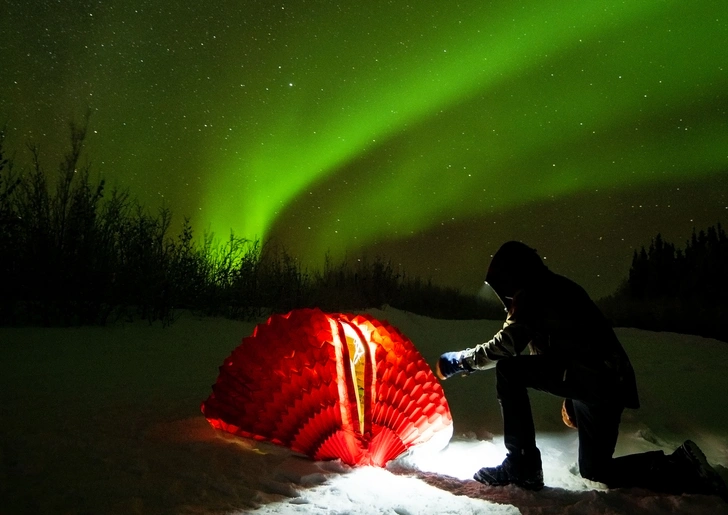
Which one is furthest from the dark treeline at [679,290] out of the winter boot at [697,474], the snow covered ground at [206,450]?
the winter boot at [697,474]

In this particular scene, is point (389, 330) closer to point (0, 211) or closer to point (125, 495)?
point (125, 495)

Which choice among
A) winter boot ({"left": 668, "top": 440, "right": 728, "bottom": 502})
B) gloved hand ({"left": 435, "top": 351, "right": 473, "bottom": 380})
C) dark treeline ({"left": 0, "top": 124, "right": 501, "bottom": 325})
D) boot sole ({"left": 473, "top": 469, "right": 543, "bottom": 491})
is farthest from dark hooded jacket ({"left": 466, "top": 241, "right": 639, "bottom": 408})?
dark treeline ({"left": 0, "top": 124, "right": 501, "bottom": 325})

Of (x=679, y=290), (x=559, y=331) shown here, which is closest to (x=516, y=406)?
(x=559, y=331)

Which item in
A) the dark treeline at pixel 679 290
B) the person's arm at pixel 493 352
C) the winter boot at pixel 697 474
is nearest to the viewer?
the winter boot at pixel 697 474

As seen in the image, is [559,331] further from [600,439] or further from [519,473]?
[519,473]

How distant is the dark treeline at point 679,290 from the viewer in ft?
38.5

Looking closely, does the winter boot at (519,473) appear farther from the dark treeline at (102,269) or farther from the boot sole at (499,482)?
the dark treeline at (102,269)

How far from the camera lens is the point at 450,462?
318cm

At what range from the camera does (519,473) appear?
8.84ft

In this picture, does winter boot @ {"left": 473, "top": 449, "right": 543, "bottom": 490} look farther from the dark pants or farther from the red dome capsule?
the red dome capsule

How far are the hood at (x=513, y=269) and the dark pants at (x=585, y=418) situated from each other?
0.38 meters

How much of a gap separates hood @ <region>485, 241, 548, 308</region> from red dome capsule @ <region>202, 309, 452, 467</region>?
78 cm

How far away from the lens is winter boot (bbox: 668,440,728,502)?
2.57m

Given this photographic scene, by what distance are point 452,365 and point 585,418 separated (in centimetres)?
75
